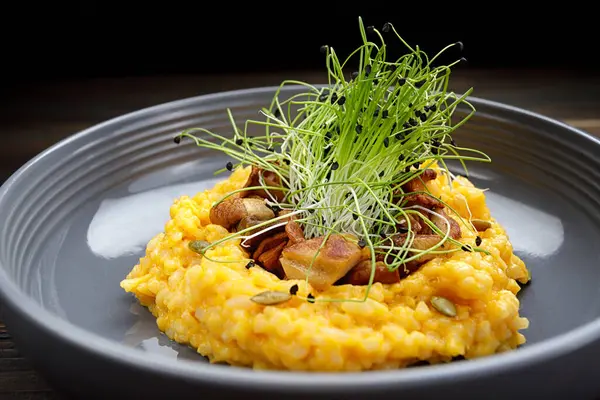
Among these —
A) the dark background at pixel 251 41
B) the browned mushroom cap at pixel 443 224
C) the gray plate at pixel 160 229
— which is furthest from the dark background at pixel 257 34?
the browned mushroom cap at pixel 443 224

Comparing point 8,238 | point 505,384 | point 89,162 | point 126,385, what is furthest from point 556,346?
point 89,162

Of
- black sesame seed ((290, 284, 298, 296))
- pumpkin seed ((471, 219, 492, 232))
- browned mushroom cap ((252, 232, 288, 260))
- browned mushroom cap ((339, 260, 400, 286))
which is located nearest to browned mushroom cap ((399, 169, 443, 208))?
pumpkin seed ((471, 219, 492, 232))

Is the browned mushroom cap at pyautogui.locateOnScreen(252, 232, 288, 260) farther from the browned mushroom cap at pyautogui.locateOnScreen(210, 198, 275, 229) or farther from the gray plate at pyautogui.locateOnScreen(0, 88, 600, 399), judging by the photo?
the gray plate at pyautogui.locateOnScreen(0, 88, 600, 399)

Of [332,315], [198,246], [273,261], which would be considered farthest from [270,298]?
[198,246]

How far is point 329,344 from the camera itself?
6.75 feet

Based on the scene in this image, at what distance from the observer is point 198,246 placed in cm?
259

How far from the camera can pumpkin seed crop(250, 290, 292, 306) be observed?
7.15 feet

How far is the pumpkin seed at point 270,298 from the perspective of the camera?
7.15 feet

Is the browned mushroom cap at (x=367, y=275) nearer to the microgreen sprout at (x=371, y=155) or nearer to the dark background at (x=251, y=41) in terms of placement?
the microgreen sprout at (x=371, y=155)

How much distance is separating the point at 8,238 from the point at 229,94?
4.63 ft

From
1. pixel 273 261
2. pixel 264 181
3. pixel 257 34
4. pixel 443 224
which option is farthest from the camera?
pixel 257 34

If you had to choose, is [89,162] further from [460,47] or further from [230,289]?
[460,47]

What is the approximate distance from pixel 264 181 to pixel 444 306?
3.13 ft

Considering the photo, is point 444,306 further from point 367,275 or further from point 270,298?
point 270,298
